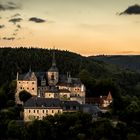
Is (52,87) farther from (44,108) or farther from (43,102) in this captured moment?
(44,108)

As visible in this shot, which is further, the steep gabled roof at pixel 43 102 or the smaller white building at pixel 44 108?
the steep gabled roof at pixel 43 102

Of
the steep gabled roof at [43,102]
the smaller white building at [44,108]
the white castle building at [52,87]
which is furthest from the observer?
the white castle building at [52,87]

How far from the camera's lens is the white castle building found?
130 metres

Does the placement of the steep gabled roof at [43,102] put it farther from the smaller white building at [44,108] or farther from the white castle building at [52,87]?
the white castle building at [52,87]

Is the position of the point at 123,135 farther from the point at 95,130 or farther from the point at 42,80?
the point at 42,80

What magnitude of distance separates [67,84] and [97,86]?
36.4ft

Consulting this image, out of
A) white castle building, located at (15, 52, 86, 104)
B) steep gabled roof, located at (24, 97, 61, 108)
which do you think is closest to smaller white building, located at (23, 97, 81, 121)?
steep gabled roof, located at (24, 97, 61, 108)

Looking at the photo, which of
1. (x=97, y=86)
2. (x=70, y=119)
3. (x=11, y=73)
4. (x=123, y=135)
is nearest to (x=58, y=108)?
(x=70, y=119)

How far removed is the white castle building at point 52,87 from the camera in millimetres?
129625

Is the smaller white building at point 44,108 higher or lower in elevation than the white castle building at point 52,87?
lower

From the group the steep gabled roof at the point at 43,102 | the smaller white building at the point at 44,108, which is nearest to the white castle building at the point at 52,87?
the steep gabled roof at the point at 43,102

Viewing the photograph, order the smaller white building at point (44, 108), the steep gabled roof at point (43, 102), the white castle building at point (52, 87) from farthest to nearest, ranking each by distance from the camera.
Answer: the white castle building at point (52, 87) → the steep gabled roof at point (43, 102) → the smaller white building at point (44, 108)

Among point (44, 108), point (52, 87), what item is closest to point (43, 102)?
point (44, 108)

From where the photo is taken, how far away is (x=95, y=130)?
111 meters
